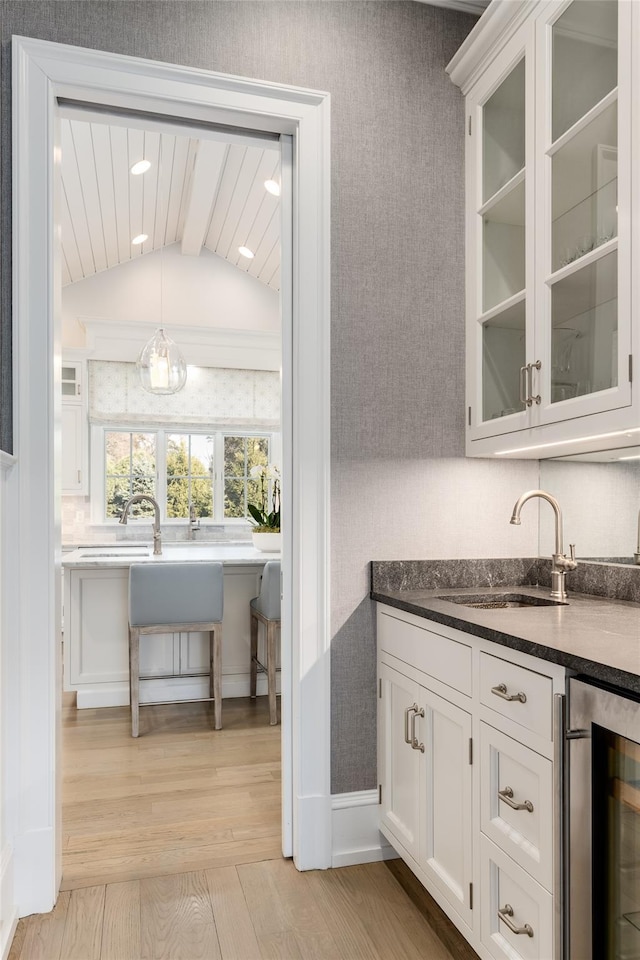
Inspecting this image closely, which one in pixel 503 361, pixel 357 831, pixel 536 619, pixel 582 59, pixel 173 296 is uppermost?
pixel 173 296

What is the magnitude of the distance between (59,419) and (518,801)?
1638 millimetres

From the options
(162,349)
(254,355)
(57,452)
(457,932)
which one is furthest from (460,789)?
(254,355)

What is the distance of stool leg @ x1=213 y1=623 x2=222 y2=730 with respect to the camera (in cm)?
345

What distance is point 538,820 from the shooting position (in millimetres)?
1340

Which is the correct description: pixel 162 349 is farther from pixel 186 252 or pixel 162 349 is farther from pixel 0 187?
pixel 0 187

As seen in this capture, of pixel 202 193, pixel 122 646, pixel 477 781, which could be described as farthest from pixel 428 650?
pixel 202 193

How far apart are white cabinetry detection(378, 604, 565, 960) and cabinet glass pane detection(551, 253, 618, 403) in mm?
735

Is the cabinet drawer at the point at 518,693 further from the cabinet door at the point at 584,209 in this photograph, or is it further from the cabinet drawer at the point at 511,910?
the cabinet door at the point at 584,209

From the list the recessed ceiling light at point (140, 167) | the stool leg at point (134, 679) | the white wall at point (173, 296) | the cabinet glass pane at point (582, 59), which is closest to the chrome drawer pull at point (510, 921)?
the cabinet glass pane at point (582, 59)

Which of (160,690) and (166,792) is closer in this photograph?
(166,792)

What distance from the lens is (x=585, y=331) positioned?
A: 70.0 inches

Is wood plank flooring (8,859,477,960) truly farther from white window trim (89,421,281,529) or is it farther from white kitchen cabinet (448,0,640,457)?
white window trim (89,421,281,529)

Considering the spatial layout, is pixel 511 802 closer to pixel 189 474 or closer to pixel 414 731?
pixel 414 731

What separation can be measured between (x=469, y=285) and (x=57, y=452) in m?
1.48
